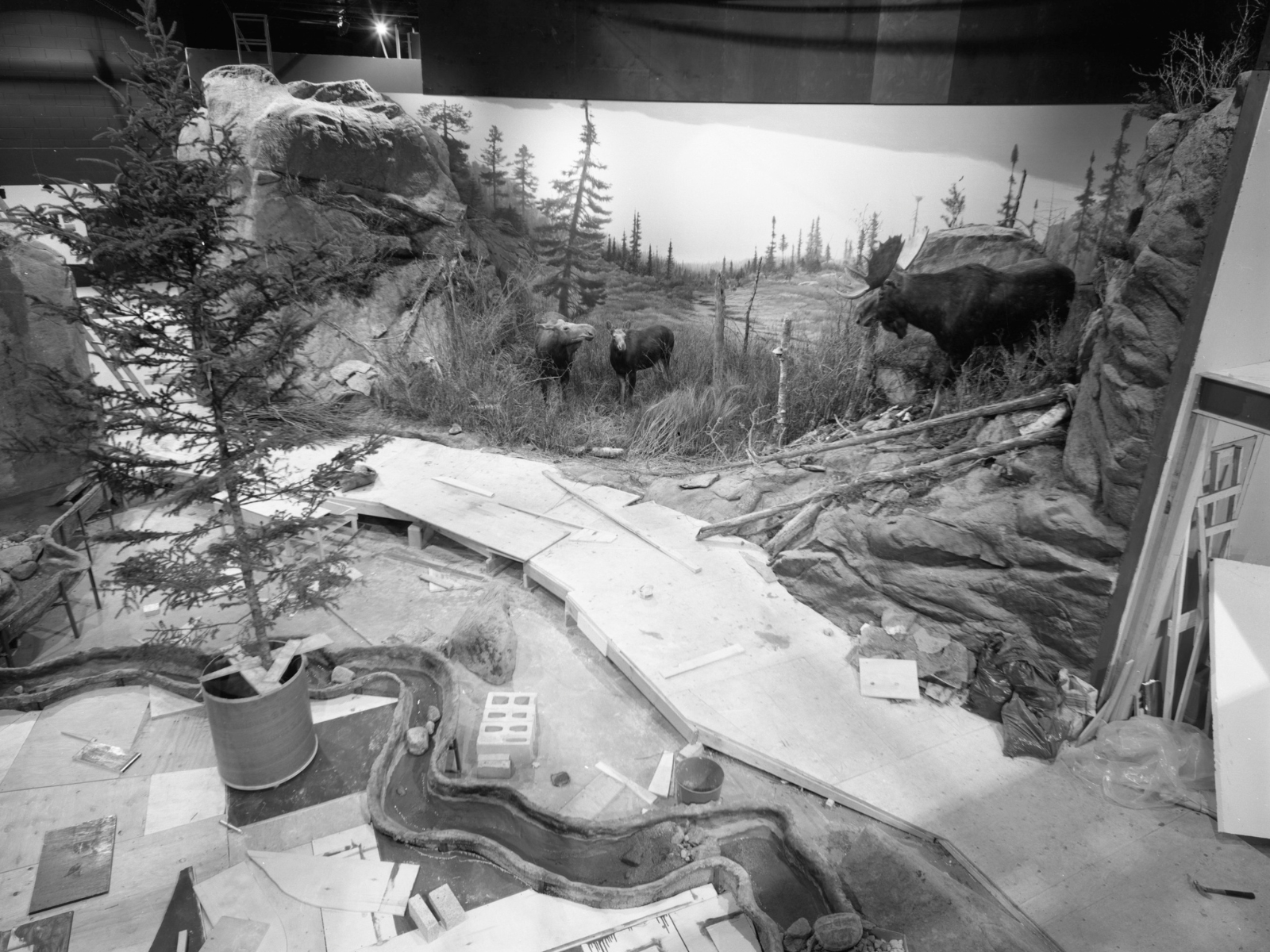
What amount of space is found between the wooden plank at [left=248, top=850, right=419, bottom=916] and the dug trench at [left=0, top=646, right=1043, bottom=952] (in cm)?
8

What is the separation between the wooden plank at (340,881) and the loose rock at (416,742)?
0.69 metres

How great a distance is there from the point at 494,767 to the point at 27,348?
4.65 metres

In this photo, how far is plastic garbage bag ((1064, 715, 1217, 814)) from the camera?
3.54m

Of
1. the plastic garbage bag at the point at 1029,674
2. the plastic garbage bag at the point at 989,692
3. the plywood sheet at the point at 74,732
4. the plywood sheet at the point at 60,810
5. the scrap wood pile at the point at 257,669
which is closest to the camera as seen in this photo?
the plywood sheet at the point at 60,810

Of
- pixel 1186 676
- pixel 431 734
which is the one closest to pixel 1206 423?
pixel 1186 676

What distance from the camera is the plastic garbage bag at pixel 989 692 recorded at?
4008 mm

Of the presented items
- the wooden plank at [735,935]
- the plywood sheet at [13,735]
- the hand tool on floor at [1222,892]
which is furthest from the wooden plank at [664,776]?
the plywood sheet at [13,735]

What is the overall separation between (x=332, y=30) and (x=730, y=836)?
348 inches

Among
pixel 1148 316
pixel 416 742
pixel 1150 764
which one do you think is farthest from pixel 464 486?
pixel 1150 764

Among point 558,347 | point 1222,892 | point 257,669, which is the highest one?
point 558,347

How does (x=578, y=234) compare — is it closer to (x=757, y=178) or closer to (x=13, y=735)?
(x=757, y=178)

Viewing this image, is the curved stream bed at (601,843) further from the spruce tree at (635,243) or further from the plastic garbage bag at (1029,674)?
the spruce tree at (635,243)

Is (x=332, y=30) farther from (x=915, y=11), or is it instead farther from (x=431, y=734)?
(x=431, y=734)

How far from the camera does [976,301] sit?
21.4ft
